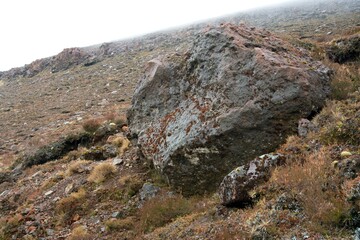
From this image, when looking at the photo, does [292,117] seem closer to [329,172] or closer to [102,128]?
[329,172]

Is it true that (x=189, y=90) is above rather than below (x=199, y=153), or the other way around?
above

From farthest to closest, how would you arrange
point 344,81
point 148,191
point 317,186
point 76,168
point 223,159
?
point 76,168 → point 148,191 → point 344,81 → point 223,159 → point 317,186

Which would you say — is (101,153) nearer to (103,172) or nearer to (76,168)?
(76,168)

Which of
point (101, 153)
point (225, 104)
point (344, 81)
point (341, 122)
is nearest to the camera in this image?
point (341, 122)

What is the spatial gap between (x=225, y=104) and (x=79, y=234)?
499cm

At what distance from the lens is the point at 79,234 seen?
8523mm

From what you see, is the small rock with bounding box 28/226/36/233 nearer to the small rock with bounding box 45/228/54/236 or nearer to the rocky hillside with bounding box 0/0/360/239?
the rocky hillside with bounding box 0/0/360/239

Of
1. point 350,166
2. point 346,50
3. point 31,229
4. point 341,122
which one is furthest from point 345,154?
point 31,229

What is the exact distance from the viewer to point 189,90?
10.2 meters

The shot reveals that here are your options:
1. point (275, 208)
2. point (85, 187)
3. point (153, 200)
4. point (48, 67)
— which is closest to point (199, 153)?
point (153, 200)

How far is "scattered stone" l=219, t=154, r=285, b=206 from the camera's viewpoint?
6.37 meters

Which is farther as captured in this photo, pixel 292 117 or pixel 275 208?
pixel 292 117

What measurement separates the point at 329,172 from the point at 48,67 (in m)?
56.7

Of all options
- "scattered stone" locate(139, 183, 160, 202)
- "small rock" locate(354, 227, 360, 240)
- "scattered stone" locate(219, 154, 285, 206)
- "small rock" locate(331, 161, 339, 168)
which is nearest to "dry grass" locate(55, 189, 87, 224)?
"scattered stone" locate(139, 183, 160, 202)
